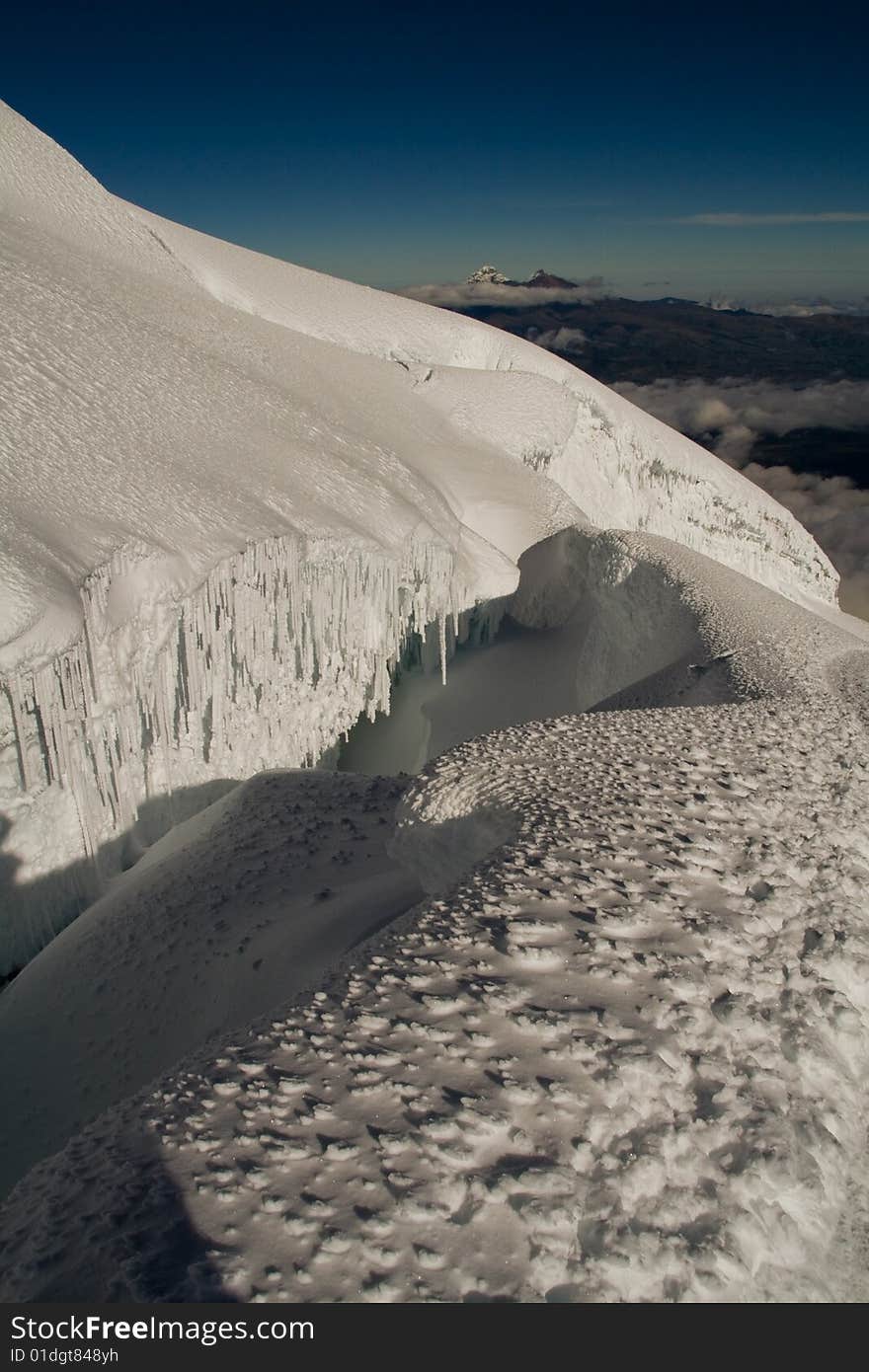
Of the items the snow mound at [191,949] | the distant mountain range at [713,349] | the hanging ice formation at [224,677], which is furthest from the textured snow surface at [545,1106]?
the distant mountain range at [713,349]

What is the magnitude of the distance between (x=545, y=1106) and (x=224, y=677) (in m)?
6.17

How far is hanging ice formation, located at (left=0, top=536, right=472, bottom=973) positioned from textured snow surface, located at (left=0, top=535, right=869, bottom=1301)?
387cm

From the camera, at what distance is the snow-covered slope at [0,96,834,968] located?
21.6ft

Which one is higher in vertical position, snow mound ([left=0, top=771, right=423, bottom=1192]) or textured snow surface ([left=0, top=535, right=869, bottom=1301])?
textured snow surface ([left=0, top=535, right=869, bottom=1301])

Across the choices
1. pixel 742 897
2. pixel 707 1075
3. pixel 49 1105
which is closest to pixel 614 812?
pixel 742 897

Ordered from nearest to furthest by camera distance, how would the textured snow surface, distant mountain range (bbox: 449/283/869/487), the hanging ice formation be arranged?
the textured snow surface, the hanging ice formation, distant mountain range (bbox: 449/283/869/487)

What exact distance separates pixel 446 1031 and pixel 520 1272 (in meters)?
0.72

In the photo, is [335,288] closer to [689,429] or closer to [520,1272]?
[520,1272]

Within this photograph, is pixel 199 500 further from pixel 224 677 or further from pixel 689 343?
pixel 689 343

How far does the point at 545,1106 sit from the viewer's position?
2.61 m

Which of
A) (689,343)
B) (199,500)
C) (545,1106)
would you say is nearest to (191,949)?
(545,1106)

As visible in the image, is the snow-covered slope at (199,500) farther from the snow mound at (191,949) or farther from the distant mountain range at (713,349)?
the distant mountain range at (713,349)

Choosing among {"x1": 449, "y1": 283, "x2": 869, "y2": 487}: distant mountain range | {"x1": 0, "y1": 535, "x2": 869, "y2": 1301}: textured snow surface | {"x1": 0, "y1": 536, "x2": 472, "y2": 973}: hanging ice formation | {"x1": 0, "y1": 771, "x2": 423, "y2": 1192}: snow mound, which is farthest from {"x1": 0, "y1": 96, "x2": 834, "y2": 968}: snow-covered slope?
{"x1": 449, "y1": 283, "x2": 869, "y2": 487}: distant mountain range

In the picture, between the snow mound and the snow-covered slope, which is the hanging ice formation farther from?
the snow mound
